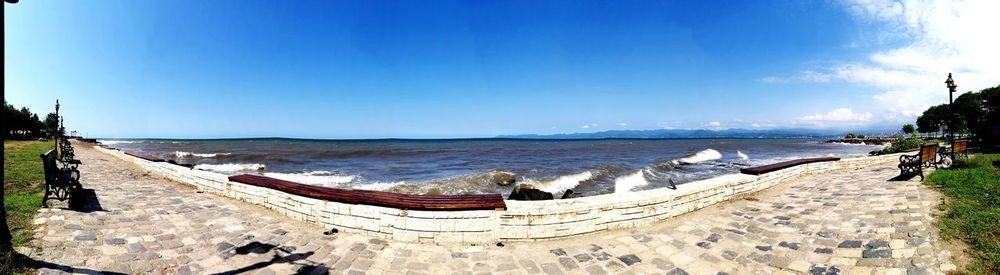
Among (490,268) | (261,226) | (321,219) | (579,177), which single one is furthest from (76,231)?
(579,177)

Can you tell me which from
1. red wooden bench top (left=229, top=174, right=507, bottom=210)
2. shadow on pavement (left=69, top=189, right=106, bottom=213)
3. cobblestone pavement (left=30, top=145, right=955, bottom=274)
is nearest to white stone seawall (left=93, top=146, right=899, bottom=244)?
red wooden bench top (left=229, top=174, right=507, bottom=210)

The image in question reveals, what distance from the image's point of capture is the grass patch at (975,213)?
4.39m

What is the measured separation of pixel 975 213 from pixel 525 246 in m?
6.68

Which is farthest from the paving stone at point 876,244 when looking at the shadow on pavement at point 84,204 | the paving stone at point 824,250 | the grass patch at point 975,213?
the shadow on pavement at point 84,204

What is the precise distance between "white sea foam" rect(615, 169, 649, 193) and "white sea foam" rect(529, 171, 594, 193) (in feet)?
5.46

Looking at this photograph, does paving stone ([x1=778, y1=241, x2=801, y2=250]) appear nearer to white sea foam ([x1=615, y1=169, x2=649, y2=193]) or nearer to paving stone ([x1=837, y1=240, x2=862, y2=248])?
paving stone ([x1=837, y1=240, x2=862, y2=248])

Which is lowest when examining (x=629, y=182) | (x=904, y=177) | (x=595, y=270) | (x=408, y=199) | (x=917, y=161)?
(x=629, y=182)

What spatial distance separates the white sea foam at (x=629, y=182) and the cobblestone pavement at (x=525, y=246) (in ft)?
28.8

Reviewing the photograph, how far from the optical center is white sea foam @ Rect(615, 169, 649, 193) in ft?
53.5

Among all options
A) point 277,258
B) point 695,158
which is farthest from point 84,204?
point 695,158

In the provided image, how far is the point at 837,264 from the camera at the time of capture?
4.66 m

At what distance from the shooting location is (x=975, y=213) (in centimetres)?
574

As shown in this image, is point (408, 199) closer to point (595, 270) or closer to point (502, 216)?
point (502, 216)

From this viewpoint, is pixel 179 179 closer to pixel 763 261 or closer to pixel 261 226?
pixel 261 226
